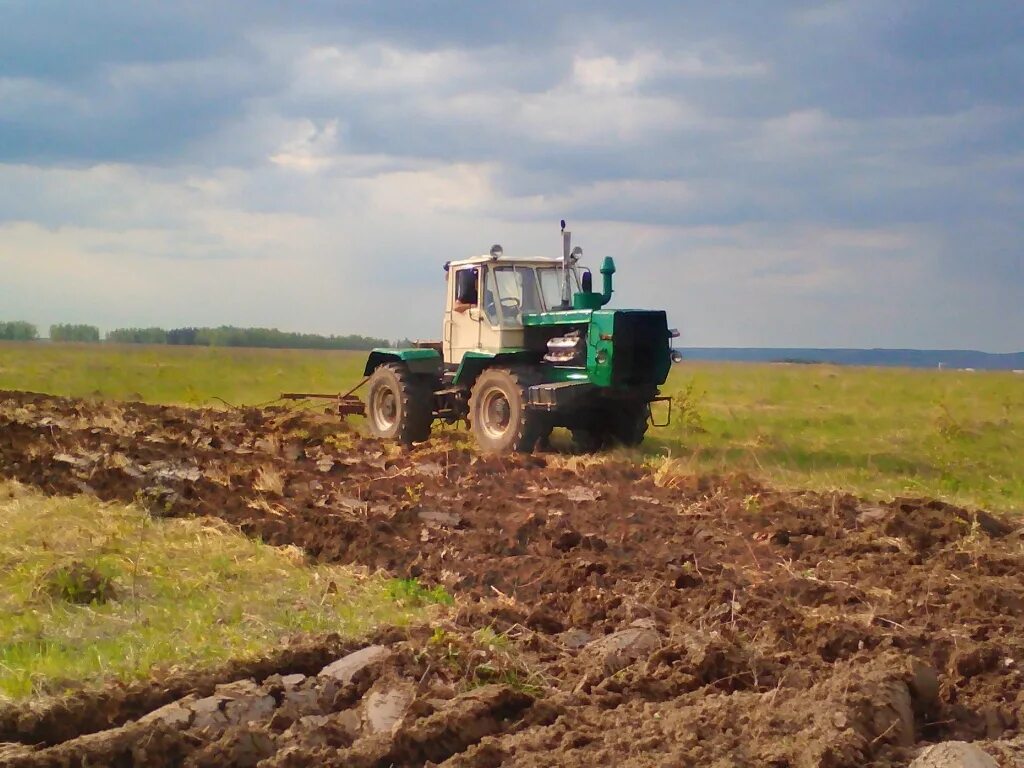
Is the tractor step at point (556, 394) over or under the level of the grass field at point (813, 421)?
over

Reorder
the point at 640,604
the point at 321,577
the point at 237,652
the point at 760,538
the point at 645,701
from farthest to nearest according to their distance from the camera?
the point at 760,538
the point at 321,577
the point at 640,604
the point at 237,652
the point at 645,701

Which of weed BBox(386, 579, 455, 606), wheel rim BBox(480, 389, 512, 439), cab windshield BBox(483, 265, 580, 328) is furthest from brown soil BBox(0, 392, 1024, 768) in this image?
cab windshield BBox(483, 265, 580, 328)

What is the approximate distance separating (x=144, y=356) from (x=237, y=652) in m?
42.5

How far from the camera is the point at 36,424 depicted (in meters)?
12.9

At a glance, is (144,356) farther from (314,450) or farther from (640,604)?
(640,604)

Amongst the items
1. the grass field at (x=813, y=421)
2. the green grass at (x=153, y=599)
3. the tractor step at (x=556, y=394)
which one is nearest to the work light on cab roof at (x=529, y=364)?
the tractor step at (x=556, y=394)

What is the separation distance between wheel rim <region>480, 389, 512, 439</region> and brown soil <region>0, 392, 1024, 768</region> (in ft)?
6.35

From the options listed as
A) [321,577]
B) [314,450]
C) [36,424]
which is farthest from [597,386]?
[36,424]

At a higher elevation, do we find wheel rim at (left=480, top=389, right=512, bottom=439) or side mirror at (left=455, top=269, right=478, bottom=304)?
side mirror at (left=455, top=269, right=478, bottom=304)

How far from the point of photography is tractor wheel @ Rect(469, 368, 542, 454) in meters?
12.4

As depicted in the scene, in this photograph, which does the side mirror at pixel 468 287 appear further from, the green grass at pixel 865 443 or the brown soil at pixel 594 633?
the green grass at pixel 865 443

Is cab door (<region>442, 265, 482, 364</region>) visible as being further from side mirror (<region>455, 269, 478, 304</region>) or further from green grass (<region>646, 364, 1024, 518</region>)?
green grass (<region>646, 364, 1024, 518</region>)

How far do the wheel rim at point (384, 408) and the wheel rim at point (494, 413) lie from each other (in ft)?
6.37

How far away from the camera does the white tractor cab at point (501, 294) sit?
1314 centimetres
